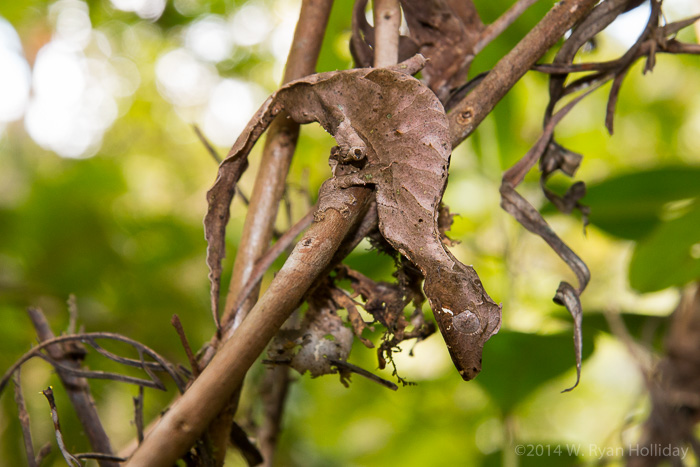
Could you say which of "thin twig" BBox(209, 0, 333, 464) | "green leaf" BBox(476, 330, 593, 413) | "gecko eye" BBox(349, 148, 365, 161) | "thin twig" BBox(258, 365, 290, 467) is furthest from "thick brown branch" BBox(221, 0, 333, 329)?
"green leaf" BBox(476, 330, 593, 413)

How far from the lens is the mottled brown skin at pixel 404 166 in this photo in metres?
0.29

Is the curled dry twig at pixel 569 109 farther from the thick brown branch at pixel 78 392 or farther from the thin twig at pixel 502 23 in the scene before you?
the thick brown branch at pixel 78 392

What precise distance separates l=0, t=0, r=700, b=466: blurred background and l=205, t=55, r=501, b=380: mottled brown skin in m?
0.17

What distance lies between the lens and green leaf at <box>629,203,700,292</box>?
624 millimetres

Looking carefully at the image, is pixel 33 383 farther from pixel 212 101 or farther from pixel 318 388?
pixel 212 101

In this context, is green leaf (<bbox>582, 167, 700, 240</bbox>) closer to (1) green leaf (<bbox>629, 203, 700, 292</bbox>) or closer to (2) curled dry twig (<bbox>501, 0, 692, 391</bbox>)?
(1) green leaf (<bbox>629, 203, 700, 292</bbox>)

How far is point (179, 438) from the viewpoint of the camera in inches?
12.3

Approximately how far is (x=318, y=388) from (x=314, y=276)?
1055mm

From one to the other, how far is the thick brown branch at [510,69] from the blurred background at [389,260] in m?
0.13

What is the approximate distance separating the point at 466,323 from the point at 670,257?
19.9 inches

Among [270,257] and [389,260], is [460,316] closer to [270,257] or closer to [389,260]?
[270,257]

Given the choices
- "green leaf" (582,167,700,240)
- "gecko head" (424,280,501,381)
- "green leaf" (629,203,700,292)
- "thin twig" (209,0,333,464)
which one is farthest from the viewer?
"green leaf" (582,167,700,240)

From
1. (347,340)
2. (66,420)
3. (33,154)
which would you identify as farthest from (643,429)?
(33,154)

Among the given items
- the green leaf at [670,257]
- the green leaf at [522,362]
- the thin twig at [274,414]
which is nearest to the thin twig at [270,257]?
the thin twig at [274,414]
